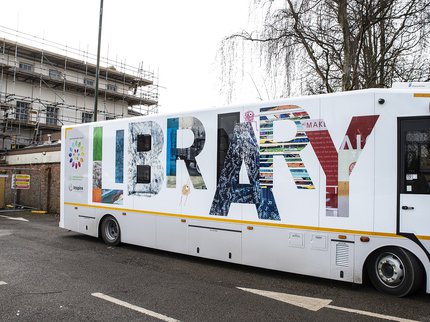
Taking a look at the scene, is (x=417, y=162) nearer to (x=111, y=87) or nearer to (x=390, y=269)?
(x=390, y=269)

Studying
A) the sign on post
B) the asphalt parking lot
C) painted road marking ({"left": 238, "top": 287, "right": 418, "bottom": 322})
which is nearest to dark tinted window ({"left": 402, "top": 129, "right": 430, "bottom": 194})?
the asphalt parking lot

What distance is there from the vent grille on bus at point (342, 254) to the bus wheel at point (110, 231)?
5757 millimetres

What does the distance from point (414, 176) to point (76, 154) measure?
8854mm

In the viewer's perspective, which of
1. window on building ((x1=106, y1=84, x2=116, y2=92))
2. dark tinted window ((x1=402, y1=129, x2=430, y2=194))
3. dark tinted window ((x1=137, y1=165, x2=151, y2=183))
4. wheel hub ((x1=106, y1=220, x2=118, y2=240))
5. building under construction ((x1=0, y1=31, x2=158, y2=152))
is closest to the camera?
dark tinted window ((x1=402, y1=129, x2=430, y2=194))

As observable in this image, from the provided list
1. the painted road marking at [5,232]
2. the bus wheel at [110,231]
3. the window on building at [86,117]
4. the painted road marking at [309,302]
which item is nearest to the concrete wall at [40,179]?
the painted road marking at [5,232]

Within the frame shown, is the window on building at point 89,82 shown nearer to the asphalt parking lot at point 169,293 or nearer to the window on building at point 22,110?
the window on building at point 22,110

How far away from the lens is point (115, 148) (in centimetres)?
1040

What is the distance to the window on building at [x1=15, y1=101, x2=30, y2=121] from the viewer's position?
3159 cm

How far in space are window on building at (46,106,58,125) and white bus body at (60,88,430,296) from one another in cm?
2664

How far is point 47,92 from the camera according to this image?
113ft

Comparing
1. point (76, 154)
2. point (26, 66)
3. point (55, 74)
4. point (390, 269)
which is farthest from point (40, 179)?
point (390, 269)

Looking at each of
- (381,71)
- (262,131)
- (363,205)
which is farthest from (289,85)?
(363,205)

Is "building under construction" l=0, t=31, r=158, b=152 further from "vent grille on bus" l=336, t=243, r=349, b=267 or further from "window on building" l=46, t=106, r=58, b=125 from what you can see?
"vent grille on bus" l=336, t=243, r=349, b=267

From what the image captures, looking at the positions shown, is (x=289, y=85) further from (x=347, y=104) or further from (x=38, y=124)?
(x=38, y=124)
